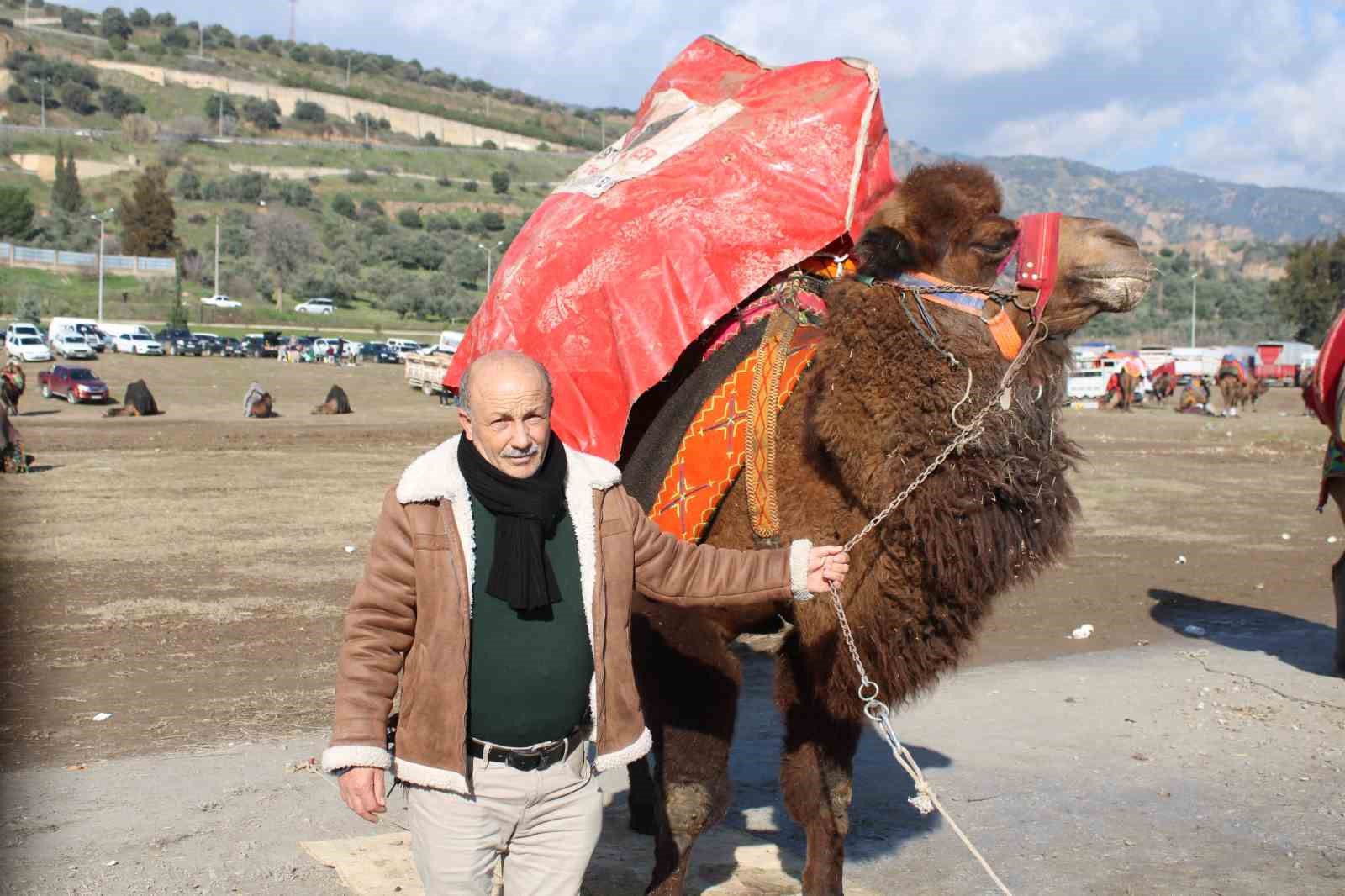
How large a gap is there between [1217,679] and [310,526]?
10.1 m

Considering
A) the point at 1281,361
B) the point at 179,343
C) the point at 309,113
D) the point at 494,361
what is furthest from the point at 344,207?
the point at 494,361

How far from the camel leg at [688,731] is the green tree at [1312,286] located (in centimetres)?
8629

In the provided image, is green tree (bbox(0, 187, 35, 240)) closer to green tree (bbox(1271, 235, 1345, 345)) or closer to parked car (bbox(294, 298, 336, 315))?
parked car (bbox(294, 298, 336, 315))

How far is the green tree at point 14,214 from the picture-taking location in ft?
293

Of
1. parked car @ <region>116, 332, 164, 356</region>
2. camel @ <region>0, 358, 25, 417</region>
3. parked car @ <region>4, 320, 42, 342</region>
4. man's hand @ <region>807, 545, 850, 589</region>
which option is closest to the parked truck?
parked car @ <region>116, 332, 164, 356</region>

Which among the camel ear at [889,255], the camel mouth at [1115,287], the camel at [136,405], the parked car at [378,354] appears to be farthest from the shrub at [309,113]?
the camel mouth at [1115,287]

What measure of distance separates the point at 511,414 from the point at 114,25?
210 meters

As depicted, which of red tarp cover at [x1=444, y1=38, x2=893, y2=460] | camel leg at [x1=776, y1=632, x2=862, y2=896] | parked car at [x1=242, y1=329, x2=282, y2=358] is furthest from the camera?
parked car at [x1=242, y1=329, x2=282, y2=358]

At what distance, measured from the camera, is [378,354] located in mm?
61531

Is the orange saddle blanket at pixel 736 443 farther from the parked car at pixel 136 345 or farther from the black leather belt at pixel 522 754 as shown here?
the parked car at pixel 136 345

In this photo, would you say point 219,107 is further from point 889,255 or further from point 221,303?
point 889,255

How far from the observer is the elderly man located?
3.35 meters

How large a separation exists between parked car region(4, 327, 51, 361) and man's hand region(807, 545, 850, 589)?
49074 millimetres

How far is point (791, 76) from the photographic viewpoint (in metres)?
5.73
